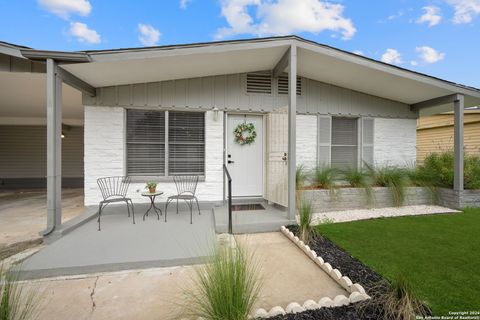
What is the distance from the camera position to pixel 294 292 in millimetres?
2160

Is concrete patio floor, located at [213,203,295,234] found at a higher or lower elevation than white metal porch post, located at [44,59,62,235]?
lower

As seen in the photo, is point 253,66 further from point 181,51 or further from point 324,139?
point 324,139

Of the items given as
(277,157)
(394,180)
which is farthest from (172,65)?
(394,180)

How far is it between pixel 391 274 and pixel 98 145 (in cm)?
518

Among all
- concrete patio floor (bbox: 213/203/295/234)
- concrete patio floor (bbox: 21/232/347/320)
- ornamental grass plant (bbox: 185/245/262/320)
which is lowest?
concrete patio floor (bbox: 21/232/347/320)

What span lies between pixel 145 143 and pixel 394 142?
20.8ft

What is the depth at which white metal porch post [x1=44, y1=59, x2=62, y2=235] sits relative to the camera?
3244mm

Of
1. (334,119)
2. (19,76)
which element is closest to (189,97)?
(19,76)

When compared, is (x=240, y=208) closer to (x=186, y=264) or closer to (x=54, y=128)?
(x=186, y=264)

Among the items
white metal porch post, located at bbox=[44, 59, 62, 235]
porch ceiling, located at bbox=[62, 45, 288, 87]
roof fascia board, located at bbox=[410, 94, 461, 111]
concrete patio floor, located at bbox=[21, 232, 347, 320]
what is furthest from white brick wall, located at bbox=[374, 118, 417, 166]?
white metal porch post, located at bbox=[44, 59, 62, 235]

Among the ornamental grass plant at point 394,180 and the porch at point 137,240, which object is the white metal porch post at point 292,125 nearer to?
the porch at point 137,240

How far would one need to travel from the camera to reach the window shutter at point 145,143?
485cm

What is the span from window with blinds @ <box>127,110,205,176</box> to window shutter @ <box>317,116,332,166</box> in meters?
2.89

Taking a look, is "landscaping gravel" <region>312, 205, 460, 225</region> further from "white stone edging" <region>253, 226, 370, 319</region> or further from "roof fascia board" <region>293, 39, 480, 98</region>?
"roof fascia board" <region>293, 39, 480, 98</region>
